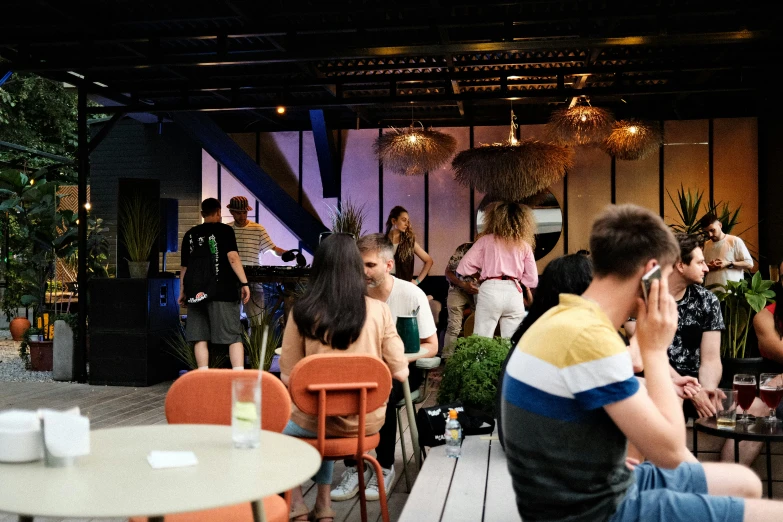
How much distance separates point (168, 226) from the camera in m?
8.70

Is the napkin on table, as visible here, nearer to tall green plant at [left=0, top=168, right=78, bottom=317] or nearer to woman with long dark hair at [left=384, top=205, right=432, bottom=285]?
woman with long dark hair at [left=384, top=205, right=432, bottom=285]

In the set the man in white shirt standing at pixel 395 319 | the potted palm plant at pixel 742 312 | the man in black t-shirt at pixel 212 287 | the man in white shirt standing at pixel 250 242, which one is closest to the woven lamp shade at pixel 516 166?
the man in white shirt standing at pixel 250 242

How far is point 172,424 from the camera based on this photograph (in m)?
2.61

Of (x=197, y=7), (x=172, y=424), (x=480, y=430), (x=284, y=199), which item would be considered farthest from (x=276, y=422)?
(x=284, y=199)

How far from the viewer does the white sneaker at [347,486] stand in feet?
14.2

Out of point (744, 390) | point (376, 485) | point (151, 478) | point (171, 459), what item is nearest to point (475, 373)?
point (376, 485)

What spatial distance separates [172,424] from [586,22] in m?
4.91

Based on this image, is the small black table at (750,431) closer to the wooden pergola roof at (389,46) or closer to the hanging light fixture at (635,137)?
the wooden pergola roof at (389,46)

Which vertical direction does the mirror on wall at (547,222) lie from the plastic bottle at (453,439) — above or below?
above

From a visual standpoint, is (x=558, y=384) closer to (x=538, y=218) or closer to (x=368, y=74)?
(x=368, y=74)

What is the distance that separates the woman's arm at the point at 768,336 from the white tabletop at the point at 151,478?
131 inches

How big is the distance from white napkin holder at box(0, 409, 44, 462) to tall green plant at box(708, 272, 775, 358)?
4.03m

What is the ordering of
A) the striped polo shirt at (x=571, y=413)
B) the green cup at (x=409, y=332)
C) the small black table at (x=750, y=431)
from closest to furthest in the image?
1. the striped polo shirt at (x=571, y=413)
2. the small black table at (x=750, y=431)
3. the green cup at (x=409, y=332)

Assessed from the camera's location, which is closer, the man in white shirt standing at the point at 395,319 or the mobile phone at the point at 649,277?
the mobile phone at the point at 649,277
